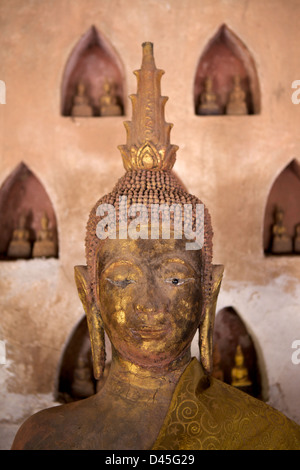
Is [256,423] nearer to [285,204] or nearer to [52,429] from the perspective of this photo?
[52,429]

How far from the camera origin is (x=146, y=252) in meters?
1.78

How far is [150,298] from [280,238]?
2.21m

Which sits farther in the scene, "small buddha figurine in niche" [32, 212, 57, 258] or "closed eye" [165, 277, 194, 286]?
"small buddha figurine in niche" [32, 212, 57, 258]

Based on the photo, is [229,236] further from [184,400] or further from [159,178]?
[184,400]

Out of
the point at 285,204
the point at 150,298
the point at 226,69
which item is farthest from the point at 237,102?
the point at 150,298

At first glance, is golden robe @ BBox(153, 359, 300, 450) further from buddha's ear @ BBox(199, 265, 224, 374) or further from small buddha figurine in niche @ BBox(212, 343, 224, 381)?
small buddha figurine in niche @ BBox(212, 343, 224, 381)

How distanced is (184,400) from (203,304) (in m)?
0.44

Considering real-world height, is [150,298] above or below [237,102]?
below

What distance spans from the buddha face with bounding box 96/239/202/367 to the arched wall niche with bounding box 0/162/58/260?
76.6 inches

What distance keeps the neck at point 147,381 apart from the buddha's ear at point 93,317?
0.20 meters

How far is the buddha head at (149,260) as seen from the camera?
5.67 ft

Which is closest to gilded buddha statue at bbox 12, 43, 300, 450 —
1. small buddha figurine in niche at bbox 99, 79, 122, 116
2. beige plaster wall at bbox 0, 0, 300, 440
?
beige plaster wall at bbox 0, 0, 300, 440

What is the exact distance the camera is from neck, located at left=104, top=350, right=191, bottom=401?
1.80 metres
